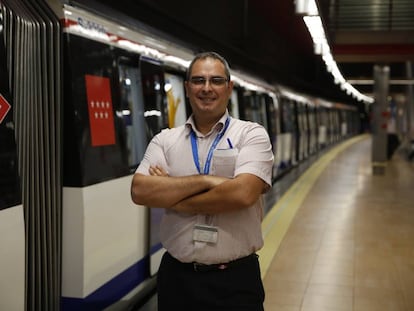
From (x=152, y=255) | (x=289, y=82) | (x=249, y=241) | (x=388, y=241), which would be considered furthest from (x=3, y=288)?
(x=289, y=82)

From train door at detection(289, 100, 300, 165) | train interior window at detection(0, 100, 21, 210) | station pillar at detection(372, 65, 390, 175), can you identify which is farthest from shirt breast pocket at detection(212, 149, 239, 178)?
train door at detection(289, 100, 300, 165)

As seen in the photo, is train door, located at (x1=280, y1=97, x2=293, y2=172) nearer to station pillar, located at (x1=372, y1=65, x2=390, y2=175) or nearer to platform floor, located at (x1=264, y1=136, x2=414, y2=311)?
station pillar, located at (x1=372, y1=65, x2=390, y2=175)

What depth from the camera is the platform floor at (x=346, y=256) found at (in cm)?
474

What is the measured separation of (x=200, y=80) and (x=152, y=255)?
102 inches

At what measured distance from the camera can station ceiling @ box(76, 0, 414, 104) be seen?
753 cm

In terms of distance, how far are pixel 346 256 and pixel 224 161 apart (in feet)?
13.5

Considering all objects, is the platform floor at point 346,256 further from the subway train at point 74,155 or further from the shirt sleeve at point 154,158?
the shirt sleeve at point 154,158

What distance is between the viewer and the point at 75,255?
11.2ft

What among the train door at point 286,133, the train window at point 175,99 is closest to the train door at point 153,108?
the train window at point 175,99

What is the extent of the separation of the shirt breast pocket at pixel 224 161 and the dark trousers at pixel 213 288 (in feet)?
1.26

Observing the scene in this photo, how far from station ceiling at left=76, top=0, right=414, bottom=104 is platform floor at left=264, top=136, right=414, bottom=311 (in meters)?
2.60

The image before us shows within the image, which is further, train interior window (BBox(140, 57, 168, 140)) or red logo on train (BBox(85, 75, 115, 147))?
train interior window (BBox(140, 57, 168, 140))

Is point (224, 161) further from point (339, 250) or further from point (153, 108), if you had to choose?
point (339, 250)

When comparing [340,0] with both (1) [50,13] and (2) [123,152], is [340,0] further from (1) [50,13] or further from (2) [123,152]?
(1) [50,13]
